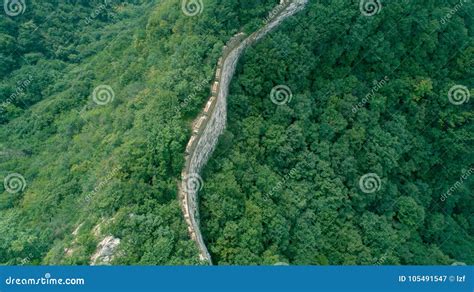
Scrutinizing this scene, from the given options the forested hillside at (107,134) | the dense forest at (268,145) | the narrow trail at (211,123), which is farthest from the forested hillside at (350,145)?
the forested hillside at (107,134)

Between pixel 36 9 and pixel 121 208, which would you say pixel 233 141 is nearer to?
pixel 121 208

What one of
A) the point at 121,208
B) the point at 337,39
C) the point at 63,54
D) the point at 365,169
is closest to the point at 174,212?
the point at 121,208

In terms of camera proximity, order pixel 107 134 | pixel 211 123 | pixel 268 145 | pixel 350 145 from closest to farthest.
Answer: pixel 211 123 → pixel 268 145 → pixel 107 134 → pixel 350 145

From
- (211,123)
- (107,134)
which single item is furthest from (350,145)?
(107,134)

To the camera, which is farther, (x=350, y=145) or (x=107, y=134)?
(x=350, y=145)

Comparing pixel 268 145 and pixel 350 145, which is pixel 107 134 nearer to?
pixel 268 145

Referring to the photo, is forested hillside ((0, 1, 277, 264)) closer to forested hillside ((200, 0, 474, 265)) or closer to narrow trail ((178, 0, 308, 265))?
narrow trail ((178, 0, 308, 265))
